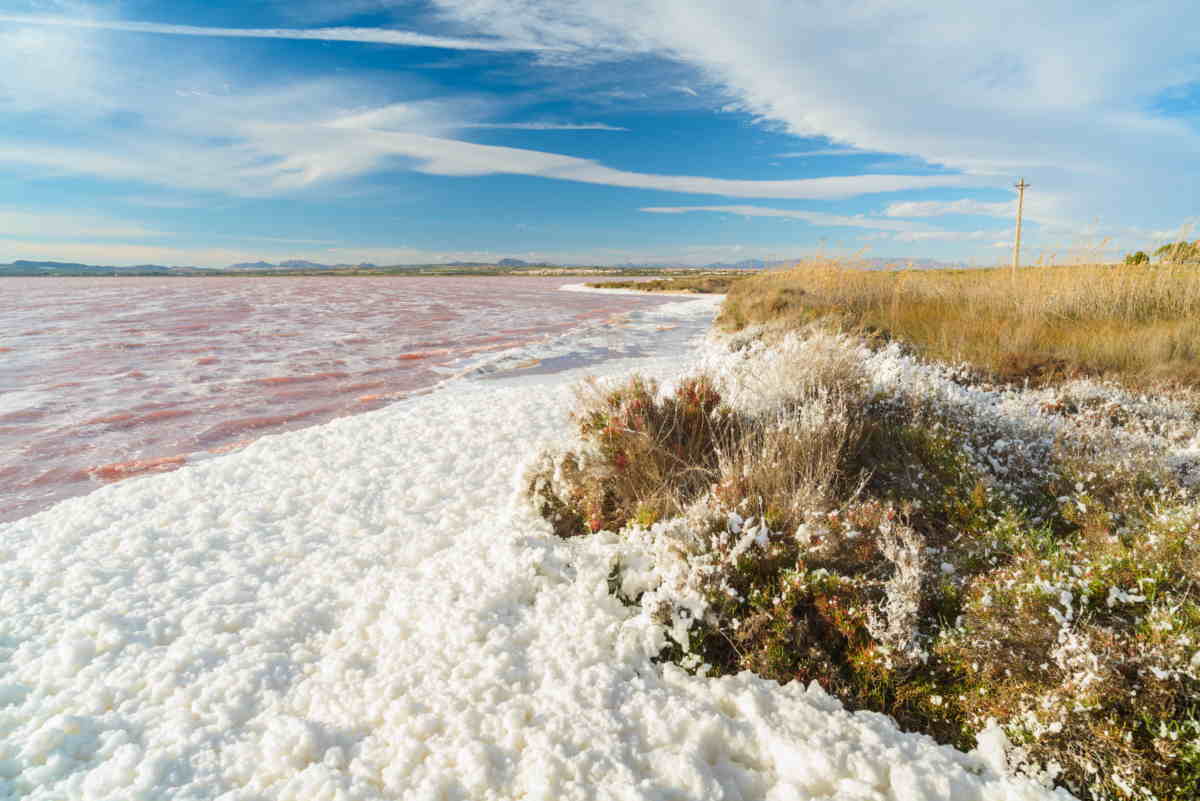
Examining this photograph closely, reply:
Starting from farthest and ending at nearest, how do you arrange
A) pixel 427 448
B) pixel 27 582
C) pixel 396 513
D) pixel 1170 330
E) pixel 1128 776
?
pixel 1170 330
pixel 427 448
pixel 396 513
pixel 27 582
pixel 1128 776

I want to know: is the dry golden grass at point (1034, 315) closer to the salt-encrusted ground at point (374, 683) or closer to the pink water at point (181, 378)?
the salt-encrusted ground at point (374, 683)

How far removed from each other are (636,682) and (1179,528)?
312cm

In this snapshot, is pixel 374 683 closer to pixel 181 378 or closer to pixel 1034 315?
pixel 1034 315

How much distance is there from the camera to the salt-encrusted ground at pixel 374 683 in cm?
252

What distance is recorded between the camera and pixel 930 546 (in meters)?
4.02

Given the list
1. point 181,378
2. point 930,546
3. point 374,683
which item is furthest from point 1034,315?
point 181,378

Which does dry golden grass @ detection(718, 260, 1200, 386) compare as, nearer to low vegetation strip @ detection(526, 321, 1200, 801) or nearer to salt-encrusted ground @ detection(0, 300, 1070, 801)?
low vegetation strip @ detection(526, 321, 1200, 801)

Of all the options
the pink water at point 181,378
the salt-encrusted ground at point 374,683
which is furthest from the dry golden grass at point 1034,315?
the pink water at point 181,378

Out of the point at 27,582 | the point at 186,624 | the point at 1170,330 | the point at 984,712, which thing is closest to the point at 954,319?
the point at 1170,330

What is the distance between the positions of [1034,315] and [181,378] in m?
15.6

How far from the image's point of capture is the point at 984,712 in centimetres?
279

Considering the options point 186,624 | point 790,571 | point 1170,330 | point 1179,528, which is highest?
point 1170,330

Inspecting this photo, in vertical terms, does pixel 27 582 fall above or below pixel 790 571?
below

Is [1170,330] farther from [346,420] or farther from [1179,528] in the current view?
[346,420]
